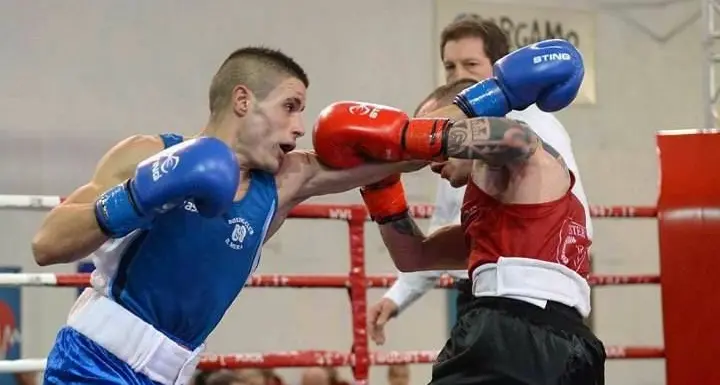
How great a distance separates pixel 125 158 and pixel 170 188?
0.26 meters

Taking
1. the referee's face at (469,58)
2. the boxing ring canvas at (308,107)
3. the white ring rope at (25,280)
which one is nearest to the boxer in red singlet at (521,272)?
the referee's face at (469,58)

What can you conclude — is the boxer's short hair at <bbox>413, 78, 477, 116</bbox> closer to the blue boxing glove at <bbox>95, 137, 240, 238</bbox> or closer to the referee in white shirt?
the referee in white shirt

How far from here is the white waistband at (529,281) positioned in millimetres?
1957

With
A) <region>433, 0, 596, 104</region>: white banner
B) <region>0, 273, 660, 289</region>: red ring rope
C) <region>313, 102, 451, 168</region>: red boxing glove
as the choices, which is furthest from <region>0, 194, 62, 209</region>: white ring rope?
<region>433, 0, 596, 104</region>: white banner

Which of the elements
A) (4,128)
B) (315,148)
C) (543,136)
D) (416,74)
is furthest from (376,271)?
(315,148)

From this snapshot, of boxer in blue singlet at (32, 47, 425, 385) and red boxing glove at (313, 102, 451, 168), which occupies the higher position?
red boxing glove at (313, 102, 451, 168)

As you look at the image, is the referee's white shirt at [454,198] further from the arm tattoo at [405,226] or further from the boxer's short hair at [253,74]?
the boxer's short hair at [253,74]

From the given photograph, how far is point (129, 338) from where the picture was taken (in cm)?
185

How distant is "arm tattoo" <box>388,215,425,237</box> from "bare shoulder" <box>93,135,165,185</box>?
0.56 metres

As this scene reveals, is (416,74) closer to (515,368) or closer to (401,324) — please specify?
(401,324)

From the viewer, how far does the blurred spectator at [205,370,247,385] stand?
3855 millimetres

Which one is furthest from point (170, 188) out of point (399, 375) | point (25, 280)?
point (399, 375)

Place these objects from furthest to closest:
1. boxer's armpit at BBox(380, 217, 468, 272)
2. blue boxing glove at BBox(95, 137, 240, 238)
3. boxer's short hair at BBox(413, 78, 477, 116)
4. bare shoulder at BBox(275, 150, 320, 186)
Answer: boxer's armpit at BBox(380, 217, 468, 272) < boxer's short hair at BBox(413, 78, 477, 116) < bare shoulder at BBox(275, 150, 320, 186) < blue boxing glove at BBox(95, 137, 240, 238)

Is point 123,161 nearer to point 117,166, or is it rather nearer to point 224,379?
point 117,166
